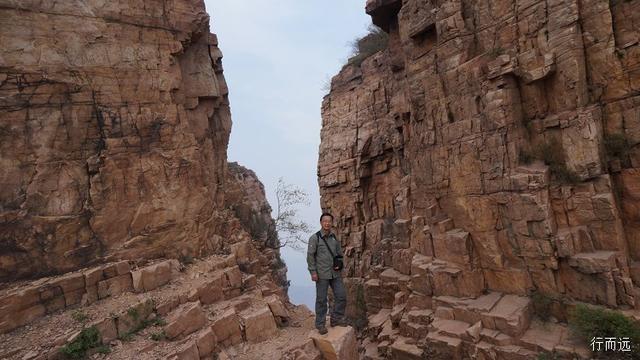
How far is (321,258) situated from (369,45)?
22.3 m

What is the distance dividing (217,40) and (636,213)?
50.4 ft

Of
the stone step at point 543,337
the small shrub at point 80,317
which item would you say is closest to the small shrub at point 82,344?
the small shrub at point 80,317

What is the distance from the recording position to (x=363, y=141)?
75.8ft

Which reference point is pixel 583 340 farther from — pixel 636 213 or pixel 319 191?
pixel 319 191

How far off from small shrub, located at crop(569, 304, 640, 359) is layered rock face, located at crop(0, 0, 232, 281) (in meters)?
11.5

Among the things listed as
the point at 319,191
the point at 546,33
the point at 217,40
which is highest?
the point at 217,40

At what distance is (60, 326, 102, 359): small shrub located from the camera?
751cm

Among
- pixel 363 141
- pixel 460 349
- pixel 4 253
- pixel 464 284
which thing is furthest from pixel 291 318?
pixel 363 141

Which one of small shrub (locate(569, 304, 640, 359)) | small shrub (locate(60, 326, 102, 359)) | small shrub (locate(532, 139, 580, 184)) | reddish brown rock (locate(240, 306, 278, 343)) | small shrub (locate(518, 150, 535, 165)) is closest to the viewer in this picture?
small shrub (locate(60, 326, 102, 359))

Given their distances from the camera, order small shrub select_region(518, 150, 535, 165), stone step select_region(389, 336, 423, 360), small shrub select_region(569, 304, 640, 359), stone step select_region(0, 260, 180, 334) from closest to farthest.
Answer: stone step select_region(0, 260, 180, 334), small shrub select_region(569, 304, 640, 359), small shrub select_region(518, 150, 535, 165), stone step select_region(389, 336, 423, 360)

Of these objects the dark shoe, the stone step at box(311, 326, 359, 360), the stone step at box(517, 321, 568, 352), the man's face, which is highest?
the man's face

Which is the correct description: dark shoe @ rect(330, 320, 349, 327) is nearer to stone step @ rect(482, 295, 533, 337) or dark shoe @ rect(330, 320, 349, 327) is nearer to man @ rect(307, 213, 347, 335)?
man @ rect(307, 213, 347, 335)

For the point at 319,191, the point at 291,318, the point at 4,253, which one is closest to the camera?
the point at 4,253

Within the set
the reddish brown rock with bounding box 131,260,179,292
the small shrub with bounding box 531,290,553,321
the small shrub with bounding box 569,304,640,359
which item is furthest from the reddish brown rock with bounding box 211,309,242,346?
the small shrub with bounding box 569,304,640,359
